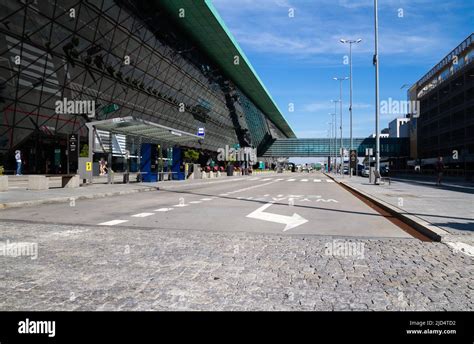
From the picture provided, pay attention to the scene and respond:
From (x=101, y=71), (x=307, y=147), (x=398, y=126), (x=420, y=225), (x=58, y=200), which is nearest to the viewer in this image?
(x=420, y=225)

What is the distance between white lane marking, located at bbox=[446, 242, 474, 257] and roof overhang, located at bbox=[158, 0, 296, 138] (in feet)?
123

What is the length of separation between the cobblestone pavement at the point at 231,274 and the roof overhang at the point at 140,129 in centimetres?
1526

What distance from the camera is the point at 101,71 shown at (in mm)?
36094

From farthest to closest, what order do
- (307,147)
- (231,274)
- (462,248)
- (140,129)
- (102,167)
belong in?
(307,147) < (102,167) < (140,129) < (462,248) < (231,274)

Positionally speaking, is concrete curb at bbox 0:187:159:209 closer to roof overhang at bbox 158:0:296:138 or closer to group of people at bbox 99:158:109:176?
group of people at bbox 99:158:109:176

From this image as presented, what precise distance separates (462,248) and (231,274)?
13.5 ft

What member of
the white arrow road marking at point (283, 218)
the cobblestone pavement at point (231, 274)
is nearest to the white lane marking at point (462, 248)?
the cobblestone pavement at point (231, 274)

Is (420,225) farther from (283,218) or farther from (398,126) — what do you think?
(398,126)

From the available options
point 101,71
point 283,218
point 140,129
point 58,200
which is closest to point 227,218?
point 283,218

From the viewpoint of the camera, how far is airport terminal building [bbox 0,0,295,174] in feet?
88.4

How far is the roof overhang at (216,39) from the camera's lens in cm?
4241

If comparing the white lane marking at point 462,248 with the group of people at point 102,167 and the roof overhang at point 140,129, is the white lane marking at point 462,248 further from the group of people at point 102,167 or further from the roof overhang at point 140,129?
the group of people at point 102,167
